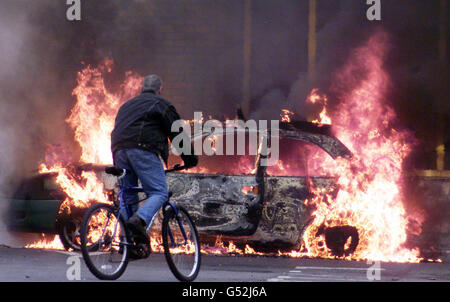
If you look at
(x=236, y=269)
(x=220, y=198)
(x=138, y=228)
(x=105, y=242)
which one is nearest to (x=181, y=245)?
(x=138, y=228)

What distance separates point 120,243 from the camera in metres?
8.27

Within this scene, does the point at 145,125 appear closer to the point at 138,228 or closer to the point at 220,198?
the point at 138,228

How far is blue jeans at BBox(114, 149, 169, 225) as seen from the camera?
823 cm

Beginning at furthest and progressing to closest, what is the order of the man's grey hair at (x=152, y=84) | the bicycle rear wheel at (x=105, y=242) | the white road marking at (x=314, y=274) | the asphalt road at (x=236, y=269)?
the white road marking at (x=314, y=274)
the asphalt road at (x=236, y=269)
the man's grey hair at (x=152, y=84)
the bicycle rear wheel at (x=105, y=242)

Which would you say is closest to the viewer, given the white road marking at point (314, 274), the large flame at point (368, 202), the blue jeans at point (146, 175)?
the blue jeans at point (146, 175)

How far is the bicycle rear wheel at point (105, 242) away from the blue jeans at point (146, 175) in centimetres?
15

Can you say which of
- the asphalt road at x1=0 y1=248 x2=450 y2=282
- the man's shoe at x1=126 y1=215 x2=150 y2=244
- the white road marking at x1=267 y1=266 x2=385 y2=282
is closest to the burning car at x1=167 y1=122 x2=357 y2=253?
the asphalt road at x1=0 y1=248 x2=450 y2=282

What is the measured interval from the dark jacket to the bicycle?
28 centimetres

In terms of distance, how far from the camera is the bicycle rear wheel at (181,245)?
827 cm

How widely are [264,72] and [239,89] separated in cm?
57

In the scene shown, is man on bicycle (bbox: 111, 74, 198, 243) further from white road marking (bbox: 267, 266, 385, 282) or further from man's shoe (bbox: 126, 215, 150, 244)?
white road marking (bbox: 267, 266, 385, 282)

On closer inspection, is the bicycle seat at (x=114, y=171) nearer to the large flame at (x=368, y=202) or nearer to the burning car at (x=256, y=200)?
the burning car at (x=256, y=200)

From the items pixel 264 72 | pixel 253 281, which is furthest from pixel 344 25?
pixel 253 281

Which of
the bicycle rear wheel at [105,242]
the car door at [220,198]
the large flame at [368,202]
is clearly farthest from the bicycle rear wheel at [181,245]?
the large flame at [368,202]
